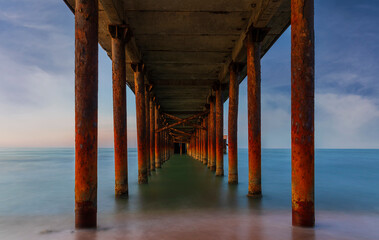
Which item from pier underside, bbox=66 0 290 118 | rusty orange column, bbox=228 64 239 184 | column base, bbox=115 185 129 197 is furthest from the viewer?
rusty orange column, bbox=228 64 239 184

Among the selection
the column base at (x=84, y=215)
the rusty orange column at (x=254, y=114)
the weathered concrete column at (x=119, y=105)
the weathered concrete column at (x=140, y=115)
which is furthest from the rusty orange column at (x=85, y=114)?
the weathered concrete column at (x=140, y=115)

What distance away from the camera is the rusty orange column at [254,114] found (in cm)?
723

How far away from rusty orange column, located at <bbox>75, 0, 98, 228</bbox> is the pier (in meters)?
0.01

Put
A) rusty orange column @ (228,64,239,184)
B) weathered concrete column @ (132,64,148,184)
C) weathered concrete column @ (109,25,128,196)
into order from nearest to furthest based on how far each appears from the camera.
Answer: weathered concrete column @ (109,25,128,196), rusty orange column @ (228,64,239,184), weathered concrete column @ (132,64,148,184)

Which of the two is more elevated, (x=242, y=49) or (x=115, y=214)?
(x=242, y=49)

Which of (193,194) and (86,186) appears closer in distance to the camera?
(86,186)

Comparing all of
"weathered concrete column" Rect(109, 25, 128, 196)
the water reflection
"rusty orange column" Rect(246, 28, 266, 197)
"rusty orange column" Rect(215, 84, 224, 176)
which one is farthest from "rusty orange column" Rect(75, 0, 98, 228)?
"rusty orange column" Rect(215, 84, 224, 176)

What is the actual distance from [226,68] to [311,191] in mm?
7967

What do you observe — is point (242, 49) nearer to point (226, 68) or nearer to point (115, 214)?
point (226, 68)

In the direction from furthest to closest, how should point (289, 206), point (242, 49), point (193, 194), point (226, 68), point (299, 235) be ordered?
1. point (226, 68)
2. point (242, 49)
3. point (193, 194)
4. point (289, 206)
5. point (299, 235)

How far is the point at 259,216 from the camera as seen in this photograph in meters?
5.55

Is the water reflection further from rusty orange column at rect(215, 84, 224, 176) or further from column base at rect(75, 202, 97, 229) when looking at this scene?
rusty orange column at rect(215, 84, 224, 176)

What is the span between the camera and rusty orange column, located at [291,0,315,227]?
4.36m

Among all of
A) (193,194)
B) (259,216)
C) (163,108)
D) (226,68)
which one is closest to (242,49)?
(226,68)
